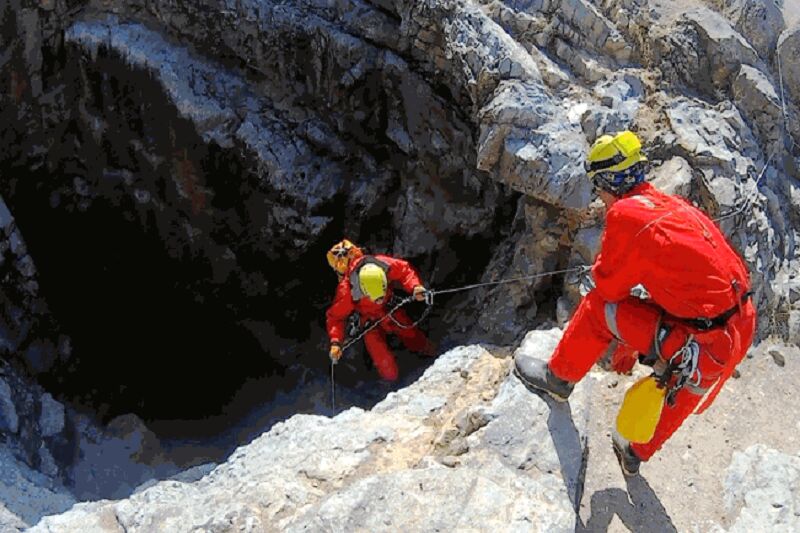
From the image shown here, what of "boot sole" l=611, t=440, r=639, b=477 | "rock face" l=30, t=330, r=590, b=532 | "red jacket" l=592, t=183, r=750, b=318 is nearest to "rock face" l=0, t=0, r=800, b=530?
"rock face" l=30, t=330, r=590, b=532

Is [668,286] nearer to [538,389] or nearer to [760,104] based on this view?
[538,389]

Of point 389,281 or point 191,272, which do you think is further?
point 191,272

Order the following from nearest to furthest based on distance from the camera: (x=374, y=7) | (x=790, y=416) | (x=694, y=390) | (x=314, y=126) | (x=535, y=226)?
1. (x=694, y=390)
2. (x=790, y=416)
3. (x=535, y=226)
4. (x=374, y=7)
5. (x=314, y=126)

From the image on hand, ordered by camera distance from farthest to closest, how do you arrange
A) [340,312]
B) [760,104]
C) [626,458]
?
1. [340,312]
2. [760,104]
3. [626,458]

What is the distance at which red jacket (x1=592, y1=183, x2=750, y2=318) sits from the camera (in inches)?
154

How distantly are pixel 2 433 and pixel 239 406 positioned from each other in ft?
13.7

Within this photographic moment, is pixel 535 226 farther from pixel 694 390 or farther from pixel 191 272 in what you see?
pixel 191 272

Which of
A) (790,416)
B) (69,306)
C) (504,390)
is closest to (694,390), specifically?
(504,390)

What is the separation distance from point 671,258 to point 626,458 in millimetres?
1557

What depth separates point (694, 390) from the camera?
4.22 metres

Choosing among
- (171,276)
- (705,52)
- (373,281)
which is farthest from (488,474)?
(171,276)

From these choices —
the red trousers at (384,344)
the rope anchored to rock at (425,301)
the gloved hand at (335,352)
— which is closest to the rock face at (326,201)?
the rope anchored to rock at (425,301)

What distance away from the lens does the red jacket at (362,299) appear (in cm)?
782

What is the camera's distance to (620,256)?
4.08m
